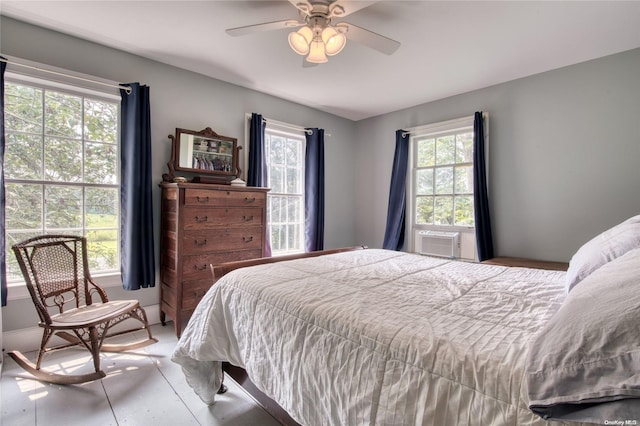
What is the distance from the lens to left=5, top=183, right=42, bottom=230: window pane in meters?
2.33

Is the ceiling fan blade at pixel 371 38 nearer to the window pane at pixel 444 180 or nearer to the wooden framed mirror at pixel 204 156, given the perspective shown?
the wooden framed mirror at pixel 204 156

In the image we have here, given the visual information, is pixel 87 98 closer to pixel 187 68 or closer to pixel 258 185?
pixel 187 68

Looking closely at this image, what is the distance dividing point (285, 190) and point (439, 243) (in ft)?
6.84

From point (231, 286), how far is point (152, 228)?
168 centimetres

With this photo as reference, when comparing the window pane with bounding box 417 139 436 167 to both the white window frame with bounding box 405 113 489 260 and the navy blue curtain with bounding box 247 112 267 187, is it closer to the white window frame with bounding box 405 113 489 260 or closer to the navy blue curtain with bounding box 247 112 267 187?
the white window frame with bounding box 405 113 489 260

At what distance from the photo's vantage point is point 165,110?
9.70 feet

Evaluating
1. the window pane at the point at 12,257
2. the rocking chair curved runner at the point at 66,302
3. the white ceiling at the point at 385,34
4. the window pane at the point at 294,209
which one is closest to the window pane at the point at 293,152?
the window pane at the point at 294,209

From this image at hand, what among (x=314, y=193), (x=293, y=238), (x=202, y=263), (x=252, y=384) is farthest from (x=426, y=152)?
(x=252, y=384)

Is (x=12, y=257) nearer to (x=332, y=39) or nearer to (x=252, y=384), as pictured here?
(x=252, y=384)

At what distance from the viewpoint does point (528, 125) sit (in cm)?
316

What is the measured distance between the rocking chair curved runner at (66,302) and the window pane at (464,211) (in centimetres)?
345

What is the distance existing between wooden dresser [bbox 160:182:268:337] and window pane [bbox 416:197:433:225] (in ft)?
7.27

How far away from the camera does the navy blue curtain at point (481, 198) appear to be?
335cm

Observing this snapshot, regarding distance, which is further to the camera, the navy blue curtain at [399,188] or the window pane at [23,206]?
the navy blue curtain at [399,188]
